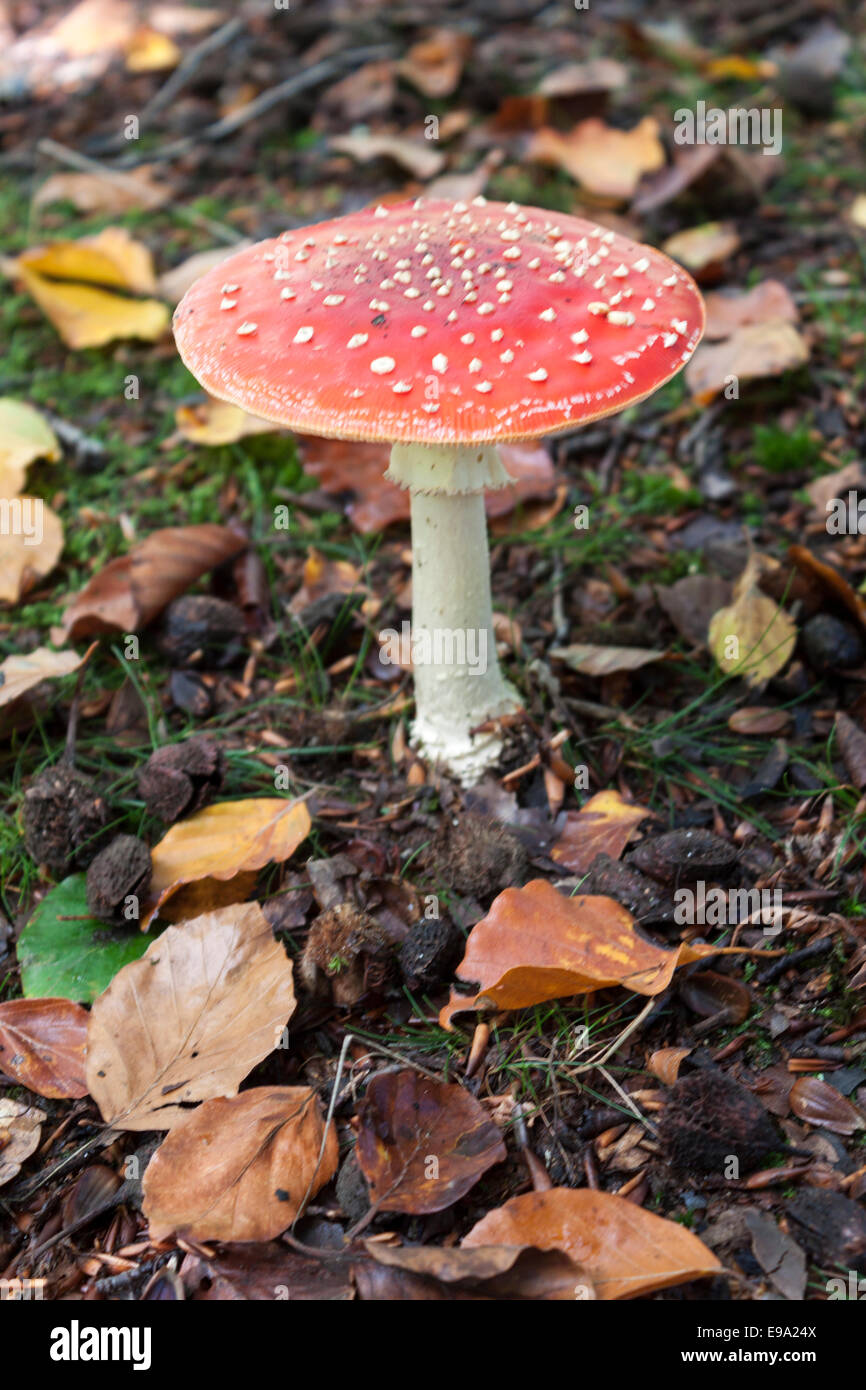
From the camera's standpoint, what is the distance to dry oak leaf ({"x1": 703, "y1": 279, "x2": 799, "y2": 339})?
405cm

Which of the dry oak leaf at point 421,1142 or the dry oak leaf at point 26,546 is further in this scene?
the dry oak leaf at point 26,546

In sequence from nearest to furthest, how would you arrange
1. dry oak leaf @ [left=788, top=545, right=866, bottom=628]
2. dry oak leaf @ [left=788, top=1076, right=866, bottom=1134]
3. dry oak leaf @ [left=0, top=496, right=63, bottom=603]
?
dry oak leaf @ [left=788, top=1076, right=866, bottom=1134] < dry oak leaf @ [left=788, top=545, right=866, bottom=628] < dry oak leaf @ [left=0, top=496, right=63, bottom=603]

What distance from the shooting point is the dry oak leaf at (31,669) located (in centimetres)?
287

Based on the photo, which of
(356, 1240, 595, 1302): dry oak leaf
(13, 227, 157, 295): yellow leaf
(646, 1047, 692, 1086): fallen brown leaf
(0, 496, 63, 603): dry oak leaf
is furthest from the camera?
(13, 227, 157, 295): yellow leaf

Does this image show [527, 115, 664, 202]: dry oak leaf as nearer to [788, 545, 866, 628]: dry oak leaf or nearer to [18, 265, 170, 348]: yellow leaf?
[18, 265, 170, 348]: yellow leaf

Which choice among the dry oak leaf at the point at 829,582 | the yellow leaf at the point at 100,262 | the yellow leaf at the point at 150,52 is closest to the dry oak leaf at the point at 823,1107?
the dry oak leaf at the point at 829,582

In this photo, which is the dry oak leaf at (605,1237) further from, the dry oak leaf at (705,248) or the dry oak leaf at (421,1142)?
the dry oak leaf at (705,248)

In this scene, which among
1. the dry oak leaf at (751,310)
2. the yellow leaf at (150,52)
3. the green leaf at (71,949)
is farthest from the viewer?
the yellow leaf at (150,52)

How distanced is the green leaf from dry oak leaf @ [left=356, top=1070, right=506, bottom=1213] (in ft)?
2.50

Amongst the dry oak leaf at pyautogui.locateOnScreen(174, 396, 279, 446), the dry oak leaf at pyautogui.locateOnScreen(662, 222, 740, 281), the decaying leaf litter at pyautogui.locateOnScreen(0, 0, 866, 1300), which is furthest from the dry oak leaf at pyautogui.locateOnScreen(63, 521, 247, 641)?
the dry oak leaf at pyautogui.locateOnScreen(662, 222, 740, 281)

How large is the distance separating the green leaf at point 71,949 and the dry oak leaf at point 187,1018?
0.20 m

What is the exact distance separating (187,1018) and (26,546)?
191 centimetres

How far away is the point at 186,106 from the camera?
5.84m

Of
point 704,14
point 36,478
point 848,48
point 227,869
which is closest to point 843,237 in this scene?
point 848,48
